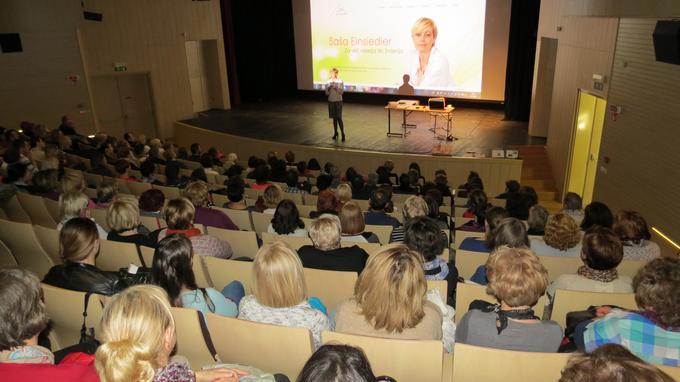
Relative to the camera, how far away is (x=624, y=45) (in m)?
6.75

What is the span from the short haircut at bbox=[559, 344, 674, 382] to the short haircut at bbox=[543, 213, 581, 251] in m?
2.55

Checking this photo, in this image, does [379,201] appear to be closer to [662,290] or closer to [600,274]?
[600,274]

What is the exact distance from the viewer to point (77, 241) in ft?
10.0

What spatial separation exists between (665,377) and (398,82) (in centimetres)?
1361

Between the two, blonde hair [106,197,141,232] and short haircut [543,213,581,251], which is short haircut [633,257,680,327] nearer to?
short haircut [543,213,581,251]

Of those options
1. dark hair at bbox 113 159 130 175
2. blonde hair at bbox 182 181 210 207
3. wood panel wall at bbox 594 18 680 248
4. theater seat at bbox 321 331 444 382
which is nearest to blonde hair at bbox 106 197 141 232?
blonde hair at bbox 182 181 210 207

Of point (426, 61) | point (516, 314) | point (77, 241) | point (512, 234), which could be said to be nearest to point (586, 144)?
point (512, 234)

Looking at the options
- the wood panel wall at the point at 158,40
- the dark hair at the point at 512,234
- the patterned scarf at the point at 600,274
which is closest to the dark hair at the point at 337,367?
the patterned scarf at the point at 600,274

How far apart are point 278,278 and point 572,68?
335 inches

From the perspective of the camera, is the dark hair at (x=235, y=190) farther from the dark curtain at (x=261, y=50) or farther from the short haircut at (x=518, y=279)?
the dark curtain at (x=261, y=50)

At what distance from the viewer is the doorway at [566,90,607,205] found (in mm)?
8203

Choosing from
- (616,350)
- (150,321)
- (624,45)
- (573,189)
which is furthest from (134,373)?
(573,189)

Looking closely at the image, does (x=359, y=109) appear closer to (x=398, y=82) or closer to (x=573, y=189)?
(x=398, y=82)

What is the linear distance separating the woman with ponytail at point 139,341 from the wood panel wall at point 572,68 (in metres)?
7.59
